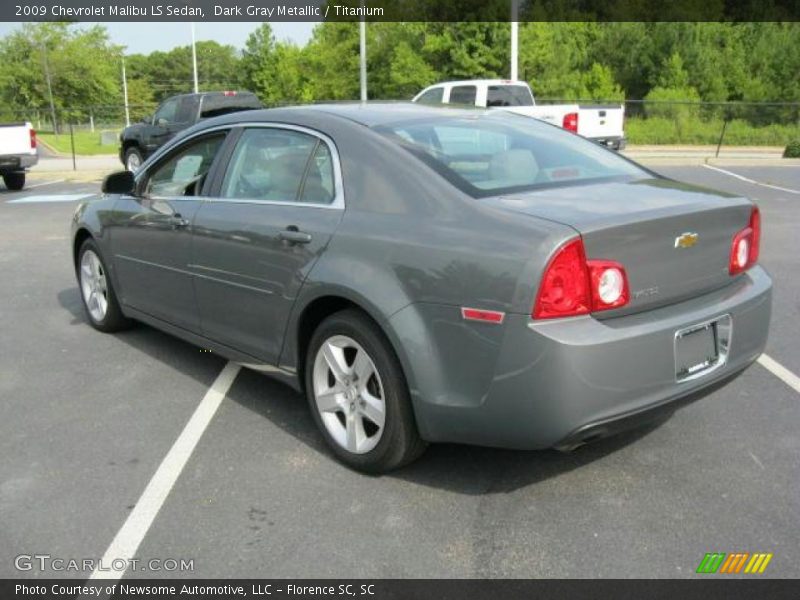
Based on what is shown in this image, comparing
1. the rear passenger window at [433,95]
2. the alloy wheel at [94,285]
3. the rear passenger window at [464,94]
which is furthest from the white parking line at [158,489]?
the rear passenger window at [433,95]

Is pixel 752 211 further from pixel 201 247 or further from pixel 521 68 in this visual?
pixel 521 68

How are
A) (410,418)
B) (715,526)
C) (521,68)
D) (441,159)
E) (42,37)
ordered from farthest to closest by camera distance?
(42,37), (521,68), (441,159), (410,418), (715,526)

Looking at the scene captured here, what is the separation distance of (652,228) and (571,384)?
73 cm

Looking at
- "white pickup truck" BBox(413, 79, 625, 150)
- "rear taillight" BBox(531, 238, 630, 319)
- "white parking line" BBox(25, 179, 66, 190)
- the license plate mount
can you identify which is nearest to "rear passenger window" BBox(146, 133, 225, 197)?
"rear taillight" BBox(531, 238, 630, 319)

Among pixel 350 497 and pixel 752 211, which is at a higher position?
pixel 752 211

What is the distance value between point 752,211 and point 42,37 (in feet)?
218

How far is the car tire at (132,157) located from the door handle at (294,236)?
1580 centimetres

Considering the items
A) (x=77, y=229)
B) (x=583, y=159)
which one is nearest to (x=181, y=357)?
(x=77, y=229)

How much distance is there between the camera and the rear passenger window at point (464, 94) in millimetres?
17938

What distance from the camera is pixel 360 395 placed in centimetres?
355

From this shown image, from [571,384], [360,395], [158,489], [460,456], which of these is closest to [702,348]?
[571,384]

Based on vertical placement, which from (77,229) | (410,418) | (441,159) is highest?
(441,159)

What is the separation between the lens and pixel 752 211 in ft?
11.9

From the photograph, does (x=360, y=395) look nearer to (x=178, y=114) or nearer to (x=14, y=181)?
(x=178, y=114)
